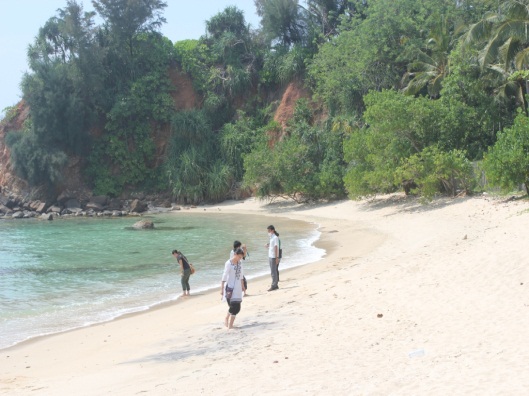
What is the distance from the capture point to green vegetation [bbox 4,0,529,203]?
1155 inches

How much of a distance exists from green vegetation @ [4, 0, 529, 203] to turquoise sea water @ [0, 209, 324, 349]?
6.15 metres

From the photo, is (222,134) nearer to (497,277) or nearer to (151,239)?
(151,239)

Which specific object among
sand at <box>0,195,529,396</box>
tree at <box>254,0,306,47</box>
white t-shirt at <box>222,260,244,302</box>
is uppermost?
tree at <box>254,0,306,47</box>

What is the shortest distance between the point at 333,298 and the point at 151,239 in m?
18.1

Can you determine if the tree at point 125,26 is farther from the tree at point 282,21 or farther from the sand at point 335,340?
the sand at point 335,340

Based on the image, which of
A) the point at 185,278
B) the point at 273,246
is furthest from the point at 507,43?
the point at 185,278

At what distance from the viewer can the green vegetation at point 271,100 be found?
29.3 meters

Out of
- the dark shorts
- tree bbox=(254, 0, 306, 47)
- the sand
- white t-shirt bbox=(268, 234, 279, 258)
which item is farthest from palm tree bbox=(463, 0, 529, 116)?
tree bbox=(254, 0, 306, 47)

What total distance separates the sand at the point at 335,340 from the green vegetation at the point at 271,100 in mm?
15068

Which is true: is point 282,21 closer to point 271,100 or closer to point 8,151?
point 271,100

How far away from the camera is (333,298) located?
35.4 feet

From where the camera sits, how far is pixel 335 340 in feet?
26.7

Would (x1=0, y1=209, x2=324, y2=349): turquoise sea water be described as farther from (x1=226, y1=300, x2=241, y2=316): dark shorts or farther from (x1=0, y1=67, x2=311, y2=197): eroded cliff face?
(x1=0, y1=67, x2=311, y2=197): eroded cliff face

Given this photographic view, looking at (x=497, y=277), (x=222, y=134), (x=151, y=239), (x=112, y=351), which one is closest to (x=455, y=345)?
(x=497, y=277)
